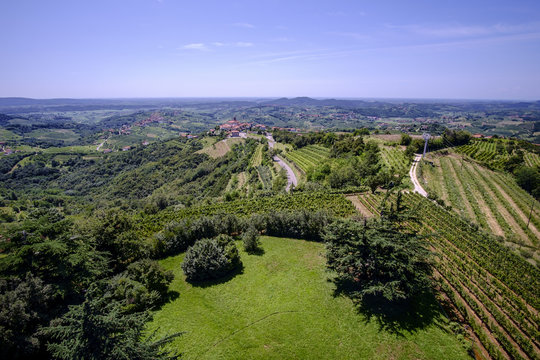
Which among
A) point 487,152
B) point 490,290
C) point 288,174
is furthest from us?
point 288,174

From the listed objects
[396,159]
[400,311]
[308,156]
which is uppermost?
[396,159]

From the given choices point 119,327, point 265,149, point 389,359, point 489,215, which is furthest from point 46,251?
point 265,149

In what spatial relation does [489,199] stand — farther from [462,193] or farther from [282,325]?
[282,325]

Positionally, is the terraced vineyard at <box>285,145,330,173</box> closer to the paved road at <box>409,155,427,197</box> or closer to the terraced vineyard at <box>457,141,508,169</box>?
the paved road at <box>409,155,427,197</box>

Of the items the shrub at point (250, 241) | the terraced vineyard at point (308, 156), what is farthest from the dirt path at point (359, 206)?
the terraced vineyard at point (308, 156)

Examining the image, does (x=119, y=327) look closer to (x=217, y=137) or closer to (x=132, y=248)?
(x=132, y=248)

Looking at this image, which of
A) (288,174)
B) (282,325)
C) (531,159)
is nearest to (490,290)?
(282,325)

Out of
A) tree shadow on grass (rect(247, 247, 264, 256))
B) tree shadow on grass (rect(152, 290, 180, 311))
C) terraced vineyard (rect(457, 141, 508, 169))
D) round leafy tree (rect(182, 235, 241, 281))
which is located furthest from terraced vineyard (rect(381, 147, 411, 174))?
tree shadow on grass (rect(152, 290, 180, 311))
